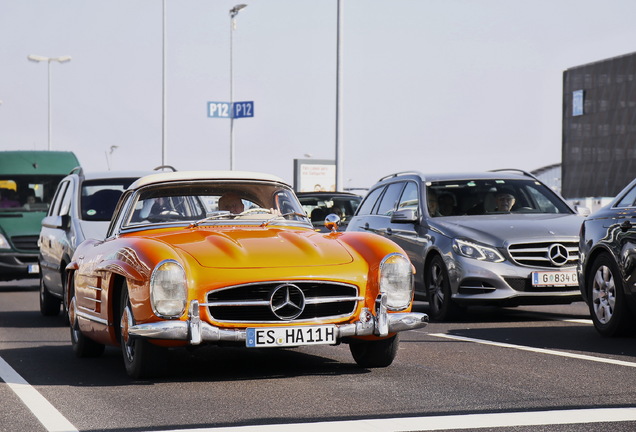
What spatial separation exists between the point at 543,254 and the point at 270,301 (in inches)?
228

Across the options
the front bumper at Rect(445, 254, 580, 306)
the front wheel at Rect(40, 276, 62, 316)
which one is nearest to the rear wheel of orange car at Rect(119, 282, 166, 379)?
the front bumper at Rect(445, 254, 580, 306)

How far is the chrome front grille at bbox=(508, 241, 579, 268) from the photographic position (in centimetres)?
1332

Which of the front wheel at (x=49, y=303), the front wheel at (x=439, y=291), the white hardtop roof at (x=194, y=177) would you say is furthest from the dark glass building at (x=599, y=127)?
the white hardtop roof at (x=194, y=177)

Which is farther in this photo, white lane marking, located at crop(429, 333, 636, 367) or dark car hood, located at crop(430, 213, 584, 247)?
dark car hood, located at crop(430, 213, 584, 247)

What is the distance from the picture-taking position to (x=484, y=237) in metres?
13.5

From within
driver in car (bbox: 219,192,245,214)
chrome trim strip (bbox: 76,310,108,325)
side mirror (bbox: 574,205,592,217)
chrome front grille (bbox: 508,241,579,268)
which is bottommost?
chrome trim strip (bbox: 76,310,108,325)

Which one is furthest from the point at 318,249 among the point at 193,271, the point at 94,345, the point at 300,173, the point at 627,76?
the point at 627,76

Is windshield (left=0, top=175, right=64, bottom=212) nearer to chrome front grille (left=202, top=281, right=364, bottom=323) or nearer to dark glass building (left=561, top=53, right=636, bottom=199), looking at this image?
chrome front grille (left=202, top=281, right=364, bottom=323)

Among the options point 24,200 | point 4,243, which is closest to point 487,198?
point 4,243

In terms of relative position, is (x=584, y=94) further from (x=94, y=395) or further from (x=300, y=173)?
(x=94, y=395)

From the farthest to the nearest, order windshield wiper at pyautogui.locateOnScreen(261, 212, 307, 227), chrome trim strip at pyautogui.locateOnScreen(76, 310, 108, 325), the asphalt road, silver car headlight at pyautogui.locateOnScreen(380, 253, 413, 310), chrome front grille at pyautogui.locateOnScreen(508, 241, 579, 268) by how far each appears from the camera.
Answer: chrome front grille at pyautogui.locateOnScreen(508, 241, 579, 268) → windshield wiper at pyautogui.locateOnScreen(261, 212, 307, 227) → chrome trim strip at pyautogui.locateOnScreen(76, 310, 108, 325) → silver car headlight at pyautogui.locateOnScreen(380, 253, 413, 310) → the asphalt road

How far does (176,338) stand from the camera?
319 inches

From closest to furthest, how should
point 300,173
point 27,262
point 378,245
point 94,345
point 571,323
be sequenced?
point 378,245 → point 94,345 → point 571,323 → point 27,262 → point 300,173

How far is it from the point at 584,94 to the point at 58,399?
11607 cm
